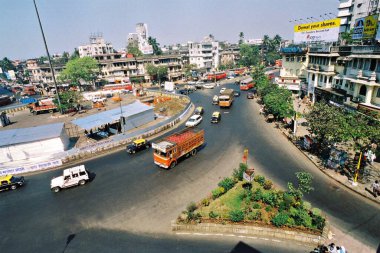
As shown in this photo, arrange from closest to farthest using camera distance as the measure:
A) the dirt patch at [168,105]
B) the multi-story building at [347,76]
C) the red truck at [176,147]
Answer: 1. the red truck at [176,147]
2. the multi-story building at [347,76]
3. the dirt patch at [168,105]

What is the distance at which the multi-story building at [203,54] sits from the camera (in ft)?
434

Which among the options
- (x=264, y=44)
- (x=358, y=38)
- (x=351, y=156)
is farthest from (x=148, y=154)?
(x=264, y=44)

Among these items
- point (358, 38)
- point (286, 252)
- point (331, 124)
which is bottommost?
point (286, 252)

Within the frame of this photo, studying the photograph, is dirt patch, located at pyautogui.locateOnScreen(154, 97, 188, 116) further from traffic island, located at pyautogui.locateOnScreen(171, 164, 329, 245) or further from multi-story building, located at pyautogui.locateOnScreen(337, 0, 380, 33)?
multi-story building, located at pyautogui.locateOnScreen(337, 0, 380, 33)

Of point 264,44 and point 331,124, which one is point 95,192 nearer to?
point 331,124

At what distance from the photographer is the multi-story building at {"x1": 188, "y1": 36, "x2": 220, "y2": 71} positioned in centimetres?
13225

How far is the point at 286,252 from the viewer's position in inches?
669

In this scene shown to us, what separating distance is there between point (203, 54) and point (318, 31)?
84106mm

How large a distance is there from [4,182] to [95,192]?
1157cm

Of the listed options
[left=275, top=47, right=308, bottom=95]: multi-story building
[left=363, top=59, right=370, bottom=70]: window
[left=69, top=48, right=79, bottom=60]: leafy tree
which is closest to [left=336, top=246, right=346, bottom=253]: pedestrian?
[left=363, top=59, right=370, bottom=70]: window

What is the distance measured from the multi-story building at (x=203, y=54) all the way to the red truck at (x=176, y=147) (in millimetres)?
104053

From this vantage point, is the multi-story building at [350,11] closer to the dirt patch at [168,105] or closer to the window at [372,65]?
the window at [372,65]

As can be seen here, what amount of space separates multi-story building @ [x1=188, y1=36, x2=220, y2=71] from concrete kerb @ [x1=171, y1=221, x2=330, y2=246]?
4696 inches

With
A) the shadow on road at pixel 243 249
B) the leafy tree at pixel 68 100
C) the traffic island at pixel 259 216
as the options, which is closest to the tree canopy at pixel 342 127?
the traffic island at pixel 259 216
